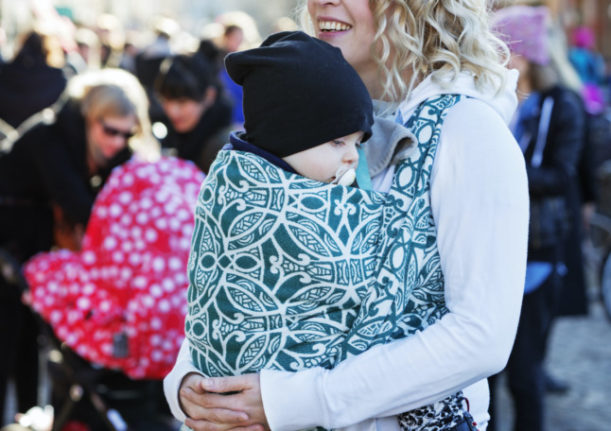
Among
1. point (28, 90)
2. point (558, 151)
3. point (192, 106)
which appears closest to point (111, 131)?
point (192, 106)

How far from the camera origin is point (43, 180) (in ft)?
12.4

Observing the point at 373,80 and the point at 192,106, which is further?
the point at 192,106

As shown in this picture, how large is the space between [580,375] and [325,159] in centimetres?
423

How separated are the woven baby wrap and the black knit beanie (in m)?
0.08

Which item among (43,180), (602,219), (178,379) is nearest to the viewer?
(178,379)

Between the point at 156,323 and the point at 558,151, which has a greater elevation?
the point at 558,151

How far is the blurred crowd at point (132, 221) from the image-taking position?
2.85 metres

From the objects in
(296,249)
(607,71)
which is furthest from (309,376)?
(607,71)

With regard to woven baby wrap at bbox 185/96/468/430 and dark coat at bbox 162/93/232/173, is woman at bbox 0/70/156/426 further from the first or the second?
woven baby wrap at bbox 185/96/468/430

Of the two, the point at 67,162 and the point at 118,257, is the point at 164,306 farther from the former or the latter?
the point at 67,162

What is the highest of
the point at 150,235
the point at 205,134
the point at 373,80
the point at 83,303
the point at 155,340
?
the point at 373,80

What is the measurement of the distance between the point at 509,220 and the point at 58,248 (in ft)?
9.19

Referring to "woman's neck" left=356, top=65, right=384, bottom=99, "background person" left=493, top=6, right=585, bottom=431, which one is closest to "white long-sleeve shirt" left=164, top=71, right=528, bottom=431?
"woman's neck" left=356, top=65, right=384, bottom=99

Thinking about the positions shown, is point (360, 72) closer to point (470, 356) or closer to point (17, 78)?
point (470, 356)
